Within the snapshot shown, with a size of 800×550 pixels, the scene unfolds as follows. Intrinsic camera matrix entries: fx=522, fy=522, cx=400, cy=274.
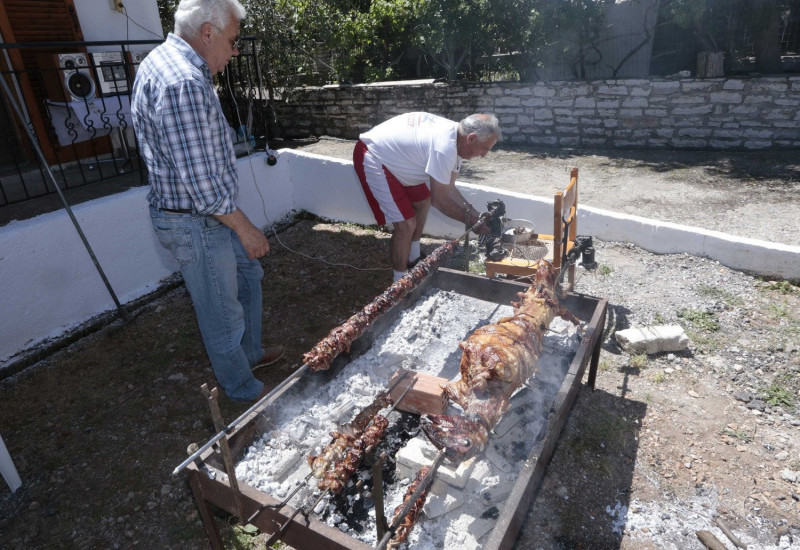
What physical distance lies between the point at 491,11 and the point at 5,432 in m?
9.82

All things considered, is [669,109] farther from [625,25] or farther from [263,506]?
[263,506]

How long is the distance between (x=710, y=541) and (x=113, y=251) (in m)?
5.83

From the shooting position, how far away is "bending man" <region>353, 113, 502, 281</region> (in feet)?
15.4

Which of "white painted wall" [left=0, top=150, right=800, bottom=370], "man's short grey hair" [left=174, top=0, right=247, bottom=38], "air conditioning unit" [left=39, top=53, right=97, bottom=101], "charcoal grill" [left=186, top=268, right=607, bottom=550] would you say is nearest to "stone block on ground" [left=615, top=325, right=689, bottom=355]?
"charcoal grill" [left=186, top=268, right=607, bottom=550]

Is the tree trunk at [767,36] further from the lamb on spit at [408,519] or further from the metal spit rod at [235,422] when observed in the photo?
the lamb on spit at [408,519]

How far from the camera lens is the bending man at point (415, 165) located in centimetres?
469

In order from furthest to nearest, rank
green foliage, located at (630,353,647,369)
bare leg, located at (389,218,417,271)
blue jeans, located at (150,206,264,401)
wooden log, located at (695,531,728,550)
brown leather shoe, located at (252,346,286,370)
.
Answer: bare leg, located at (389,218,417,271)
brown leather shoe, located at (252,346,286,370)
green foliage, located at (630,353,647,369)
blue jeans, located at (150,206,264,401)
wooden log, located at (695,531,728,550)

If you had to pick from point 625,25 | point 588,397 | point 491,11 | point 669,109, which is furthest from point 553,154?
point 588,397

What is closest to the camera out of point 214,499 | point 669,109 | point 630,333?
point 214,499

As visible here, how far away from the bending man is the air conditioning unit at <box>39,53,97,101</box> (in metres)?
4.39

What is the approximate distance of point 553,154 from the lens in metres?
9.42

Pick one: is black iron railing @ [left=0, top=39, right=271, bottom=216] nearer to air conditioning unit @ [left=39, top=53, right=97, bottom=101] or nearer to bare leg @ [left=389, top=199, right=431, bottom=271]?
air conditioning unit @ [left=39, top=53, right=97, bottom=101]

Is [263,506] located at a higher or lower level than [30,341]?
higher

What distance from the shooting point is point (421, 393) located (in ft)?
10.7
